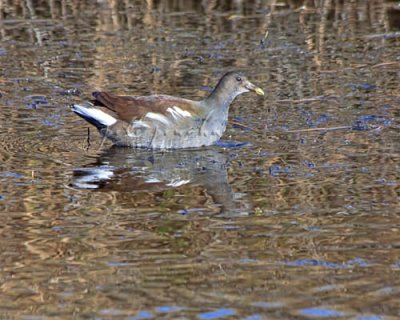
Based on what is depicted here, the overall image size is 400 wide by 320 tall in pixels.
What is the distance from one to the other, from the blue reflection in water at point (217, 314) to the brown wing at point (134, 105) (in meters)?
4.06

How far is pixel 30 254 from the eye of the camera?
596cm

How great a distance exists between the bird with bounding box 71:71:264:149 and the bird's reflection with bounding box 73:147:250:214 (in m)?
0.09

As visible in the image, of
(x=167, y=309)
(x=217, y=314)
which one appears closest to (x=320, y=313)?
(x=217, y=314)

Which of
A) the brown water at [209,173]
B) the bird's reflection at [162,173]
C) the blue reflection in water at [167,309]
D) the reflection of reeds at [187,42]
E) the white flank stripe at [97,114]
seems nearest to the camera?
the blue reflection in water at [167,309]

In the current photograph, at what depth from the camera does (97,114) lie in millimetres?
8906

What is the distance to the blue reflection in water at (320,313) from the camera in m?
4.95

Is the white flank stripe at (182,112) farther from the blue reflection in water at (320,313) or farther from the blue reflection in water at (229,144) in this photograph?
the blue reflection in water at (320,313)

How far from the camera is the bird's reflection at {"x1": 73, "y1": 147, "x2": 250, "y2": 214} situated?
736 centimetres

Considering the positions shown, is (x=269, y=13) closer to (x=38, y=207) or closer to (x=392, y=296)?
(x=38, y=207)

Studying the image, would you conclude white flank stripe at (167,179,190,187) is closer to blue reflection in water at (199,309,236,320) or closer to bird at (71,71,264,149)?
bird at (71,71,264,149)

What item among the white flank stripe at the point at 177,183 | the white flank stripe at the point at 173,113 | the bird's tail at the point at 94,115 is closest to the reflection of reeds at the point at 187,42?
the bird's tail at the point at 94,115

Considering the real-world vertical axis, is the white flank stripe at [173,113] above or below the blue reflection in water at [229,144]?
above

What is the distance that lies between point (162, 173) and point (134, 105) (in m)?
1.14

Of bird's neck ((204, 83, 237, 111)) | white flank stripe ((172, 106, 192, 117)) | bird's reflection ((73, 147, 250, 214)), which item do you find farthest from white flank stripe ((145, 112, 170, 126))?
bird's neck ((204, 83, 237, 111))
